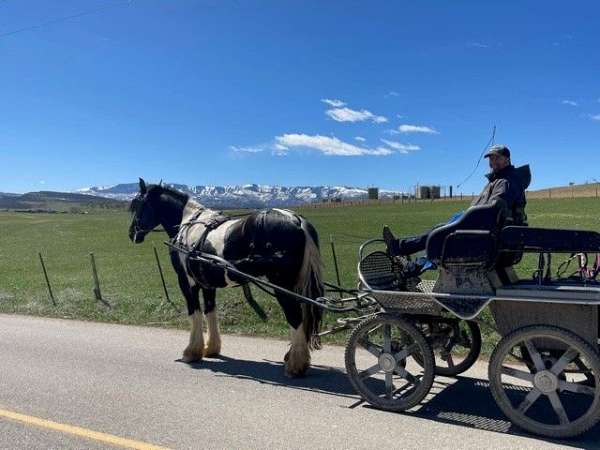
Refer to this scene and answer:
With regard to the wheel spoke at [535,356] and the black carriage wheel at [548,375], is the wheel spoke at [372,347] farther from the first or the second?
the wheel spoke at [535,356]

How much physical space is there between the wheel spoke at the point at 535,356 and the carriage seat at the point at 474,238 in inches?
27.1

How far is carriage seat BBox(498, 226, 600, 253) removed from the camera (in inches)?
173

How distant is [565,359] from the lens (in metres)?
4.44

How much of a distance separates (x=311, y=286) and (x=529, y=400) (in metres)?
2.78

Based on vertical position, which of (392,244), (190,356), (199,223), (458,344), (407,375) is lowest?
(190,356)

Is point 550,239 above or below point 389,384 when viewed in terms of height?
above

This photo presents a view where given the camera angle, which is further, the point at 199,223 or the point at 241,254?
the point at 199,223

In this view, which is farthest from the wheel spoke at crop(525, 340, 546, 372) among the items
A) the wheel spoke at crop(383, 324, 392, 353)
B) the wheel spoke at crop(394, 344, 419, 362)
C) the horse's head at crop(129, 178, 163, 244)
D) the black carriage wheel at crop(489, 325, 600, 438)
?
the horse's head at crop(129, 178, 163, 244)

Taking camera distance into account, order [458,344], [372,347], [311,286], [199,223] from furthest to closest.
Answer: [199,223] → [311,286] → [458,344] → [372,347]

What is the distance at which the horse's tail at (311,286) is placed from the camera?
6.60 metres

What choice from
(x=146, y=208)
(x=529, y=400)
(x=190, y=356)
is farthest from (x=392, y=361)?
(x=146, y=208)

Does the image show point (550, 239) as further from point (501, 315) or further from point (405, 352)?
point (405, 352)

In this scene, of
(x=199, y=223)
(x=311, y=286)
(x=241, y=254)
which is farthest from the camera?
(x=199, y=223)

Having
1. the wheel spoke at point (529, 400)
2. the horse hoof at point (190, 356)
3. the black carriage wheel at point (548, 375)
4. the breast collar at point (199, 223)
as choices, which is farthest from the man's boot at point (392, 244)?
the horse hoof at point (190, 356)
